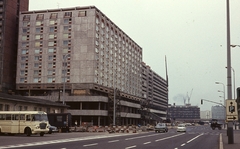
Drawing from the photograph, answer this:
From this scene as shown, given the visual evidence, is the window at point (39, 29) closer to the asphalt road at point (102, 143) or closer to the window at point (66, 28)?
the window at point (66, 28)

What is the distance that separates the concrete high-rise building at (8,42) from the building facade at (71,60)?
5.06m

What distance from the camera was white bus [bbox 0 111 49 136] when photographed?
33594 mm

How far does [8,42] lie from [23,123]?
7118 centimetres

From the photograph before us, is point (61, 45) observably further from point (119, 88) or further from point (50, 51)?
point (119, 88)

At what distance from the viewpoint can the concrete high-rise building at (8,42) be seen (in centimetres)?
9625

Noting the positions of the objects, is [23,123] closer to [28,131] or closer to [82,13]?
[28,131]

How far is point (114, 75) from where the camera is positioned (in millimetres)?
104062

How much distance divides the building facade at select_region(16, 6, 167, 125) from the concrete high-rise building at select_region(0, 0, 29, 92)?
506 cm

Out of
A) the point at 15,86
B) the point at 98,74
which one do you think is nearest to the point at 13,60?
the point at 15,86

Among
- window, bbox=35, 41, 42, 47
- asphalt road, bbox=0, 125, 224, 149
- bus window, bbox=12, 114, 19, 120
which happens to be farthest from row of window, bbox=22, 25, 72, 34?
asphalt road, bbox=0, 125, 224, 149

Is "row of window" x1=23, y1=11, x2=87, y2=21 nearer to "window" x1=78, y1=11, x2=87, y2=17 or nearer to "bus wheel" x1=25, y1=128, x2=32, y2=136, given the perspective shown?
"window" x1=78, y1=11, x2=87, y2=17

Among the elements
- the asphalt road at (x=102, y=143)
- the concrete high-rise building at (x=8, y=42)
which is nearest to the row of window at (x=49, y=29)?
the concrete high-rise building at (x=8, y=42)

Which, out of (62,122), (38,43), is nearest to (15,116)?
(62,122)

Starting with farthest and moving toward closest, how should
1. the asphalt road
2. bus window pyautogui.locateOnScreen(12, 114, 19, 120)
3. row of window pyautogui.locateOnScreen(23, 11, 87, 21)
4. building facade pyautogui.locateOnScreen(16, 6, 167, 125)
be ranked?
1. row of window pyautogui.locateOnScreen(23, 11, 87, 21)
2. building facade pyautogui.locateOnScreen(16, 6, 167, 125)
3. bus window pyautogui.locateOnScreen(12, 114, 19, 120)
4. the asphalt road
